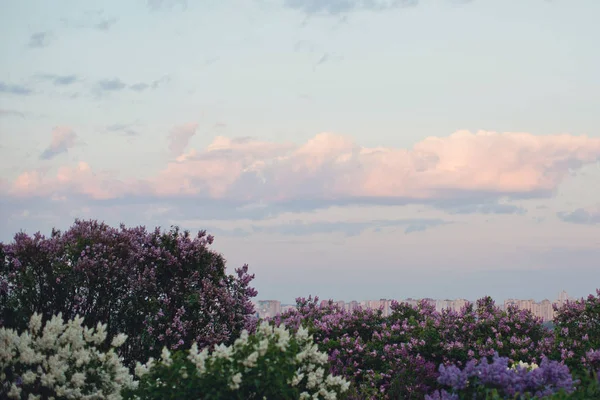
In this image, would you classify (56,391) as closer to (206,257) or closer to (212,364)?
(212,364)

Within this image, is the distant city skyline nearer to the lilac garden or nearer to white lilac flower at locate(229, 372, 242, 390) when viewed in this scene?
the lilac garden

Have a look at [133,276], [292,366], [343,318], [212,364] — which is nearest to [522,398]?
[292,366]

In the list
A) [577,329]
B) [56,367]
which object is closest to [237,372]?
[56,367]

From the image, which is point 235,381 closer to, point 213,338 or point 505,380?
point 505,380

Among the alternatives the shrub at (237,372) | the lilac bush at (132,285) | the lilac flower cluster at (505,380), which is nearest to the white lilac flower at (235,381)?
the shrub at (237,372)

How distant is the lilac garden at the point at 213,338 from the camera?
29.6ft

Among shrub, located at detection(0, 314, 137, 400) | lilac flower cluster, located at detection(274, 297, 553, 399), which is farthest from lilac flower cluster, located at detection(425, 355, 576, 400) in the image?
lilac flower cluster, located at detection(274, 297, 553, 399)

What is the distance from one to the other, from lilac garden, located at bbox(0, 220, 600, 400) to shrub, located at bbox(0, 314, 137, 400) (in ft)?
0.06

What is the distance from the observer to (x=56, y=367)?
9617 mm

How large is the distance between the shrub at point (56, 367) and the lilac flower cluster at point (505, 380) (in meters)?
4.45

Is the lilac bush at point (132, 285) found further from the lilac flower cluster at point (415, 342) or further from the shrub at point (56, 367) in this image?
the lilac flower cluster at point (415, 342)

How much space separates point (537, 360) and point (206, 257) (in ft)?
23.8

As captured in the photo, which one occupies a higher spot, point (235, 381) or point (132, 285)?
point (132, 285)

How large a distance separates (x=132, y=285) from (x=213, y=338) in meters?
1.81
